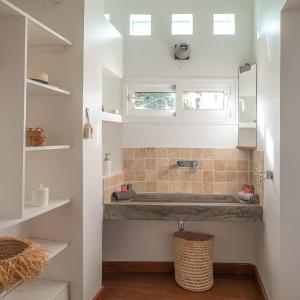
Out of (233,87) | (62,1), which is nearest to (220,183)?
(233,87)

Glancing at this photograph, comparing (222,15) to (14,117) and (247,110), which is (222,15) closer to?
(247,110)

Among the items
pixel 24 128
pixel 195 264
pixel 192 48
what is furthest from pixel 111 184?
pixel 192 48

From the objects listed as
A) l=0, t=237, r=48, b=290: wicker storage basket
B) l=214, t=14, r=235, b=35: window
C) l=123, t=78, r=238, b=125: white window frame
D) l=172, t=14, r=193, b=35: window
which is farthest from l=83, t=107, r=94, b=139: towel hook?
l=214, t=14, r=235, b=35: window

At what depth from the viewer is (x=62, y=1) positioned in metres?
2.43

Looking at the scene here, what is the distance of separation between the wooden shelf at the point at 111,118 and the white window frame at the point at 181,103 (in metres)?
0.15

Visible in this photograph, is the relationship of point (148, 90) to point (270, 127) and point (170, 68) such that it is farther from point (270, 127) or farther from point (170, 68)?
point (270, 127)

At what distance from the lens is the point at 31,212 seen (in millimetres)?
1955

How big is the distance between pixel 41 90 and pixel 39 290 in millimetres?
1375

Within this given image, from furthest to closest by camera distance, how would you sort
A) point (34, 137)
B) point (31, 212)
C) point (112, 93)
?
point (112, 93), point (34, 137), point (31, 212)

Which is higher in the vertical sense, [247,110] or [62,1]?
[62,1]

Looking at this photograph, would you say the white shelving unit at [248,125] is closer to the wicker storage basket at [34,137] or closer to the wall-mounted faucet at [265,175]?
the wall-mounted faucet at [265,175]

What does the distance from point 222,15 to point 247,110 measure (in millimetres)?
1082

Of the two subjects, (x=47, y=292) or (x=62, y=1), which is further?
(x=62, y=1)

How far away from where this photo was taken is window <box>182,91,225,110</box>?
3.56 meters
